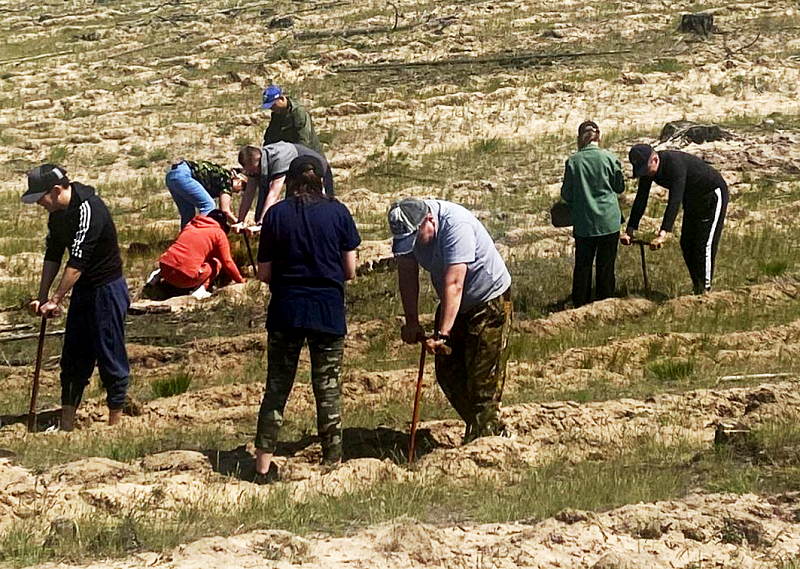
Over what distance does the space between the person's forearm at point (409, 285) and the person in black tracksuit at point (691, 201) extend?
13.6ft

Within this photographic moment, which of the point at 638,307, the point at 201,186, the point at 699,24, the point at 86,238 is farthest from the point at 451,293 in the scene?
the point at 699,24

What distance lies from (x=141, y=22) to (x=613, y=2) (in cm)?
1448

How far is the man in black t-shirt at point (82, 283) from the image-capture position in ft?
24.7

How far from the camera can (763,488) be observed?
5.93 metres

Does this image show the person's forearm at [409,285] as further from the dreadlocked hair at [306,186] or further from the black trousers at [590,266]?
the black trousers at [590,266]

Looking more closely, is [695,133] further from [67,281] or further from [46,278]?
[67,281]

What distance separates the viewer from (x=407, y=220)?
6410 millimetres

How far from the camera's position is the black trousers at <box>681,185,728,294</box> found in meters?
10.8

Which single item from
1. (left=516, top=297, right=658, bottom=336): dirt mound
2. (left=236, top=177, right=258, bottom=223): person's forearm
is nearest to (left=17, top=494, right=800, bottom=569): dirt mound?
(left=516, top=297, right=658, bottom=336): dirt mound

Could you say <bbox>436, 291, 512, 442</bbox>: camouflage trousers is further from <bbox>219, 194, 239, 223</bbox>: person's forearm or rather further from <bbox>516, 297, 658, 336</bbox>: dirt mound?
<bbox>219, 194, 239, 223</bbox>: person's forearm

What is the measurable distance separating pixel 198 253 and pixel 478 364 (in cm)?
553

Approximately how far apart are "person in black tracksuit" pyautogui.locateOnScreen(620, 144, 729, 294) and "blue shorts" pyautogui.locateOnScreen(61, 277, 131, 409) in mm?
4738

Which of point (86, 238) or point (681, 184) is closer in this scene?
point (86, 238)

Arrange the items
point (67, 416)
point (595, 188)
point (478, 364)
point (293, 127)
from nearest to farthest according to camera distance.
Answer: point (478, 364) < point (67, 416) < point (595, 188) < point (293, 127)
